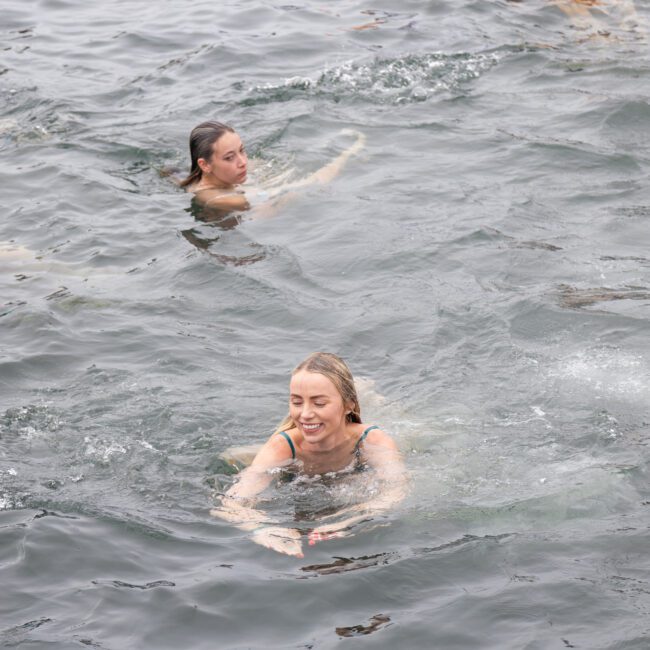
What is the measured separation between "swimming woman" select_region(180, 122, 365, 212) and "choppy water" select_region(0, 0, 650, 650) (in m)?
0.32

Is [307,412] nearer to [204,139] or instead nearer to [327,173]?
[204,139]

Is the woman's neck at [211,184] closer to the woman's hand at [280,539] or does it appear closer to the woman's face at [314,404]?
the woman's face at [314,404]

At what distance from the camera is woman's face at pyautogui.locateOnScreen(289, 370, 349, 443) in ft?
23.6

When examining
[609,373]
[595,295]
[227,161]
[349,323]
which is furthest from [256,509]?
[227,161]

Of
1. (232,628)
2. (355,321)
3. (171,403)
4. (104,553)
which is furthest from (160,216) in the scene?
(232,628)

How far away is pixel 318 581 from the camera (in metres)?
6.36

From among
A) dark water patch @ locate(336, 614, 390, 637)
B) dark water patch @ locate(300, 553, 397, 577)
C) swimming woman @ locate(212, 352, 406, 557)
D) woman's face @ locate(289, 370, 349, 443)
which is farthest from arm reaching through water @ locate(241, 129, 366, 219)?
dark water patch @ locate(336, 614, 390, 637)

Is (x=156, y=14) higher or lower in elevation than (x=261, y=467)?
higher

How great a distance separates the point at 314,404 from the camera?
7.25m

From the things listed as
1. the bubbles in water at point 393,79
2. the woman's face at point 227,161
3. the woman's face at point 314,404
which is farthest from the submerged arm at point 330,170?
the woman's face at point 314,404

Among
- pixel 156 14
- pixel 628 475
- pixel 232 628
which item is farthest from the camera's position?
pixel 156 14

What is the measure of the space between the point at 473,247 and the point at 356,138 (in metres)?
3.13

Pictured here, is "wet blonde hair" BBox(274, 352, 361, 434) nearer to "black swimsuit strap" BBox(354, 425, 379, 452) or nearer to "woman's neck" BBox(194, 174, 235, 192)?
"black swimsuit strap" BBox(354, 425, 379, 452)

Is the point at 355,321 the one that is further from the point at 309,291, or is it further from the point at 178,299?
the point at 178,299
